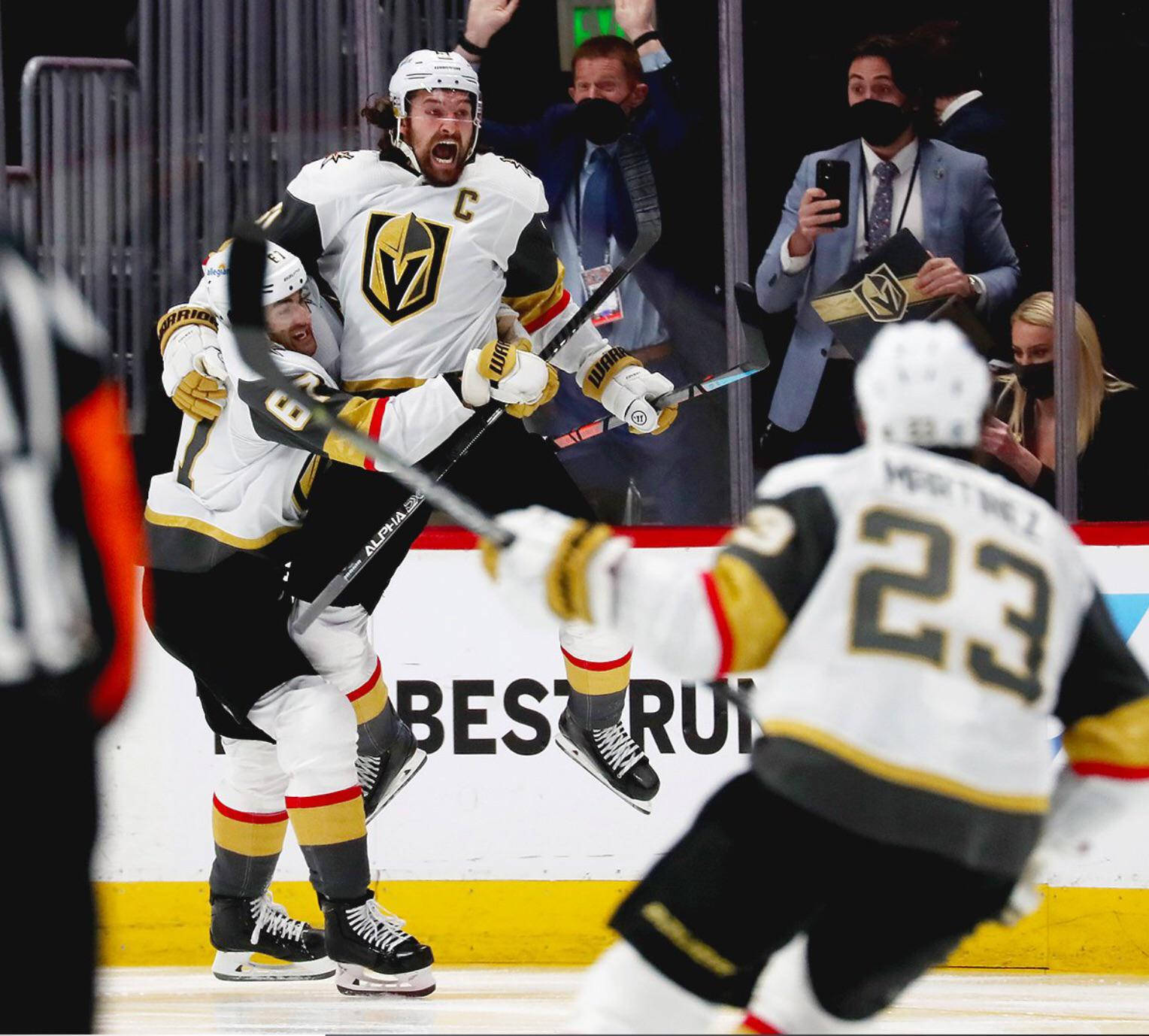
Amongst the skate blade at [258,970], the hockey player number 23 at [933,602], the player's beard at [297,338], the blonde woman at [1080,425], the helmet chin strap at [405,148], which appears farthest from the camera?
the blonde woman at [1080,425]

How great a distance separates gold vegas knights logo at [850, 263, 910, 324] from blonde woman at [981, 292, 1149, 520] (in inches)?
11.3

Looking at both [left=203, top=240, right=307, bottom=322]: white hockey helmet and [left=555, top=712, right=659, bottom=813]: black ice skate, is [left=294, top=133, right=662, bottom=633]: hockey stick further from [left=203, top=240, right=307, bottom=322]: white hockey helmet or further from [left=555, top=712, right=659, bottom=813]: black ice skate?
[left=555, top=712, right=659, bottom=813]: black ice skate

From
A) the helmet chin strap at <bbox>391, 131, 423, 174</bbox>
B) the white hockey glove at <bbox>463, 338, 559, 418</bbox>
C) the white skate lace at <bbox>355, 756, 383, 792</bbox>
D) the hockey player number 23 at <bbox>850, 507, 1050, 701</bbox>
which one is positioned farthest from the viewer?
the white skate lace at <bbox>355, 756, 383, 792</bbox>

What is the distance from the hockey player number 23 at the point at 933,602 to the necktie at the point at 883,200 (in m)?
2.60

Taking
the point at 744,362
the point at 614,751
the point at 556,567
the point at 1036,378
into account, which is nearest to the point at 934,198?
the point at 1036,378

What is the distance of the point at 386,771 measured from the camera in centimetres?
413

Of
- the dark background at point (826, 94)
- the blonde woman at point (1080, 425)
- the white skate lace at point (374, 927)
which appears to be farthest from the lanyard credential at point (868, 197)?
the white skate lace at point (374, 927)

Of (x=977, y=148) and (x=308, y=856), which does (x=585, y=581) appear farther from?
(x=977, y=148)

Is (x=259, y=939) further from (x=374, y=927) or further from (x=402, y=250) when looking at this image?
(x=402, y=250)

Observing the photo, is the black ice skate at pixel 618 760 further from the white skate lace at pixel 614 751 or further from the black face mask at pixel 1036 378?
the black face mask at pixel 1036 378

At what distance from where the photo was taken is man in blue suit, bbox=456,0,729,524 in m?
4.61

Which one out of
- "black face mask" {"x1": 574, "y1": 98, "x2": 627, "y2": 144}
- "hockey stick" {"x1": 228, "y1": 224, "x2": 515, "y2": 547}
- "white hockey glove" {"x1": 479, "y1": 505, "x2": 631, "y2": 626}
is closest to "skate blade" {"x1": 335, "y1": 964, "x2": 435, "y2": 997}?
"hockey stick" {"x1": 228, "y1": 224, "x2": 515, "y2": 547}

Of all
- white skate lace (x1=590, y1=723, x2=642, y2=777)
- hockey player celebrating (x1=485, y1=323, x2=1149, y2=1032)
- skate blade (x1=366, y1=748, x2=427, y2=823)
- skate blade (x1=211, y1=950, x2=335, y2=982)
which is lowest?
skate blade (x1=211, y1=950, x2=335, y2=982)

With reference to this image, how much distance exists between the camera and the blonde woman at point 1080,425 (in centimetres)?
445
